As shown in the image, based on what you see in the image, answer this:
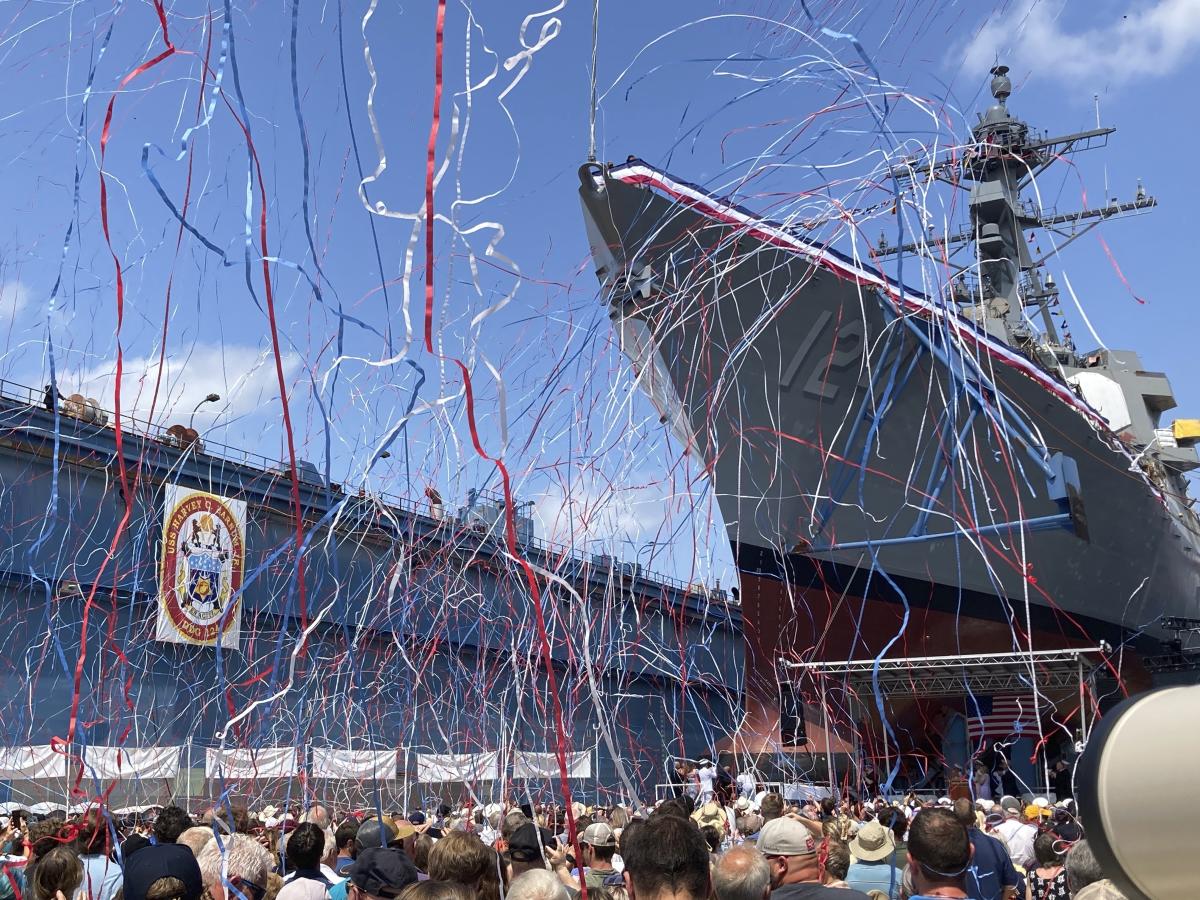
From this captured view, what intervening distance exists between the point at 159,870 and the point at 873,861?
10.0ft

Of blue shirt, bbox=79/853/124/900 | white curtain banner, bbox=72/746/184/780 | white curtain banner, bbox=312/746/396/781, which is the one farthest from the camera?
white curtain banner, bbox=312/746/396/781

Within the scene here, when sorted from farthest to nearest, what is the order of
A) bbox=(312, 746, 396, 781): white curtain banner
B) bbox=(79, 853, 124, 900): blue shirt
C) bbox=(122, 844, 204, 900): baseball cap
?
bbox=(312, 746, 396, 781): white curtain banner < bbox=(79, 853, 124, 900): blue shirt < bbox=(122, 844, 204, 900): baseball cap

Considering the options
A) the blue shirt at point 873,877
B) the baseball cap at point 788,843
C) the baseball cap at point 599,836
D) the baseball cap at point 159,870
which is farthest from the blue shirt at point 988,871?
the baseball cap at point 159,870

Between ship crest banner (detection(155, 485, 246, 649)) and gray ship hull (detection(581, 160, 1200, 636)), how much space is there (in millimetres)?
7538

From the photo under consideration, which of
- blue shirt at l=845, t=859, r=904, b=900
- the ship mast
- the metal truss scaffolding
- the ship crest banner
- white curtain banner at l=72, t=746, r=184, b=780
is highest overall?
the ship mast

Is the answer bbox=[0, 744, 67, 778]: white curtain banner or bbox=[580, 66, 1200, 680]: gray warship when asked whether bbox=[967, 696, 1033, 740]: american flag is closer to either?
bbox=[580, 66, 1200, 680]: gray warship

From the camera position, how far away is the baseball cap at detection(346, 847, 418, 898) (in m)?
3.75

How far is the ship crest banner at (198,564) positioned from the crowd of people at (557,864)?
12243 mm

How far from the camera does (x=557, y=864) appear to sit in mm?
4801

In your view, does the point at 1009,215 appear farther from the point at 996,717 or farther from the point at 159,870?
the point at 159,870

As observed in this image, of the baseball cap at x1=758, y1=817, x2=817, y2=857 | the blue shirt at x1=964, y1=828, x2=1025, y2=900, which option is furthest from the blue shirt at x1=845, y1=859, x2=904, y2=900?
the baseball cap at x1=758, y1=817, x2=817, y2=857

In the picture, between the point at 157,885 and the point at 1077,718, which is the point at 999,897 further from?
the point at 1077,718

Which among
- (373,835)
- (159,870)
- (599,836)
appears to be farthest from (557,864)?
(159,870)

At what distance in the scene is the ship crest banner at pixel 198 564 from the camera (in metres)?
17.8
